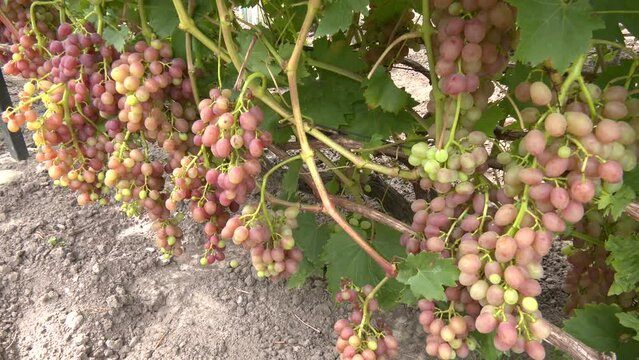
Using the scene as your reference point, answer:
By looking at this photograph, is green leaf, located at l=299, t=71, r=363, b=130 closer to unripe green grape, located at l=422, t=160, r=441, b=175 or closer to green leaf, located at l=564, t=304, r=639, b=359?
unripe green grape, located at l=422, t=160, r=441, b=175

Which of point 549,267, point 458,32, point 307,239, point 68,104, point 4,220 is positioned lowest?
point 4,220

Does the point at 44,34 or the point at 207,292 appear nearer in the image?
the point at 44,34

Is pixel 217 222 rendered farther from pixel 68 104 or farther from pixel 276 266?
pixel 68 104

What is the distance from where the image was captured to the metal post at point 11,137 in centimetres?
298

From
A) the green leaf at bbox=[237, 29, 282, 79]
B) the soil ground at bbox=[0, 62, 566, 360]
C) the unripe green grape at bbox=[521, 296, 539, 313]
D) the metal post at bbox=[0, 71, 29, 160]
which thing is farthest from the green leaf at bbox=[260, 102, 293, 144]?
the metal post at bbox=[0, 71, 29, 160]

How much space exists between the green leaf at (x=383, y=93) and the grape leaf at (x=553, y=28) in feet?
1.82

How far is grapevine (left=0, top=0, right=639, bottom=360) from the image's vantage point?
93 centimetres

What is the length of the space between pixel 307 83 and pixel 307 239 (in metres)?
0.49

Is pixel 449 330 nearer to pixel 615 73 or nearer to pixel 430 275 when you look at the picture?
pixel 430 275

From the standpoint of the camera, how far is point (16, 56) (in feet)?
5.19

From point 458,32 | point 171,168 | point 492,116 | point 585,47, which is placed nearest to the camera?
point 585,47

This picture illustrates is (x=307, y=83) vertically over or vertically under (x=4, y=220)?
over

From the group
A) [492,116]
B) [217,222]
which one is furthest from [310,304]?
[492,116]

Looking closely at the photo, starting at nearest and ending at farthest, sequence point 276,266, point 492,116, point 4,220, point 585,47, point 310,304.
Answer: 1. point 585,47
2. point 276,266
3. point 492,116
4. point 310,304
5. point 4,220
